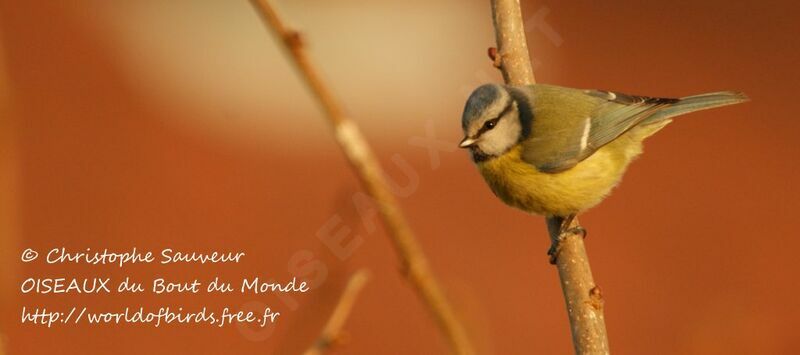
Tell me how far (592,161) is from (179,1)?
7.74ft

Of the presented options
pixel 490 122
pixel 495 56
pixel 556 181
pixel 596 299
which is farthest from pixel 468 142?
pixel 596 299

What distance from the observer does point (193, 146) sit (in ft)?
10.6

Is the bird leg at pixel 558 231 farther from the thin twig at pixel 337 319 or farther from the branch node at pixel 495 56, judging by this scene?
the thin twig at pixel 337 319

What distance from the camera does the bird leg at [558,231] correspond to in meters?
1.47

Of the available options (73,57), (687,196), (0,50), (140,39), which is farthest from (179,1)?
(0,50)

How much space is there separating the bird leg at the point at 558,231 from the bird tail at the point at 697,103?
1.32ft

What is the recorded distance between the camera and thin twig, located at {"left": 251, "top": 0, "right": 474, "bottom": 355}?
38 cm

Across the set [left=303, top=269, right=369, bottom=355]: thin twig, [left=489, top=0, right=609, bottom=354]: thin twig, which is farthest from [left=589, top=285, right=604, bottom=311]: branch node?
[left=303, top=269, right=369, bottom=355]: thin twig

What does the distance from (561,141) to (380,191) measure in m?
1.60

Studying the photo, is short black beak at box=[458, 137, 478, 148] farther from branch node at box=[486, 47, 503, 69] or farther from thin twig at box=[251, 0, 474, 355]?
thin twig at box=[251, 0, 474, 355]

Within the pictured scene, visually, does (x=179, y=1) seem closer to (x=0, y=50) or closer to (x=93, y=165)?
(x=93, y=165)

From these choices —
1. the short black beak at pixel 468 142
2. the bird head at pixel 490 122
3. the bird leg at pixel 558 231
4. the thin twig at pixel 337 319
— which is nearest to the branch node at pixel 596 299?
the bird leg at pixel 558 231

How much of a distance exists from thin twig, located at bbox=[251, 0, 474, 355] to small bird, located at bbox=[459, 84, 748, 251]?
4.55 feet

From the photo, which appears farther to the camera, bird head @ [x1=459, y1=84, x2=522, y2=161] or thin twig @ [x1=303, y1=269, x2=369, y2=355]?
bird head @ [x1=459, y1=84, x2=522, y2=161]
